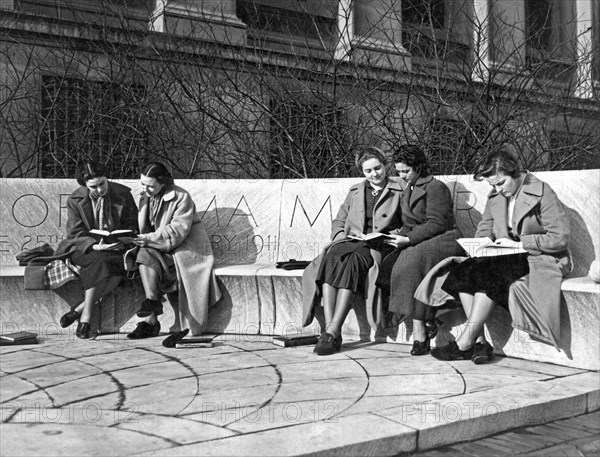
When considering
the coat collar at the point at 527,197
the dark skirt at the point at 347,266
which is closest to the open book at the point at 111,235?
the dark skirt at the point at 347,266

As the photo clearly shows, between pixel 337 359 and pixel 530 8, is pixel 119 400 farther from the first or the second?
pixel 530 8

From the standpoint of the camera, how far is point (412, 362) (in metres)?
5.98

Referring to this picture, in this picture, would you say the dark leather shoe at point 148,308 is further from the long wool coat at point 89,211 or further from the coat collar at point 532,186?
A: the coat collar at point 532,186

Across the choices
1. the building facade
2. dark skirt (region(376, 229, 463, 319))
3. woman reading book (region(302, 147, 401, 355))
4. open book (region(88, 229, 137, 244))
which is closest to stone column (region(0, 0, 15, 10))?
the building facade

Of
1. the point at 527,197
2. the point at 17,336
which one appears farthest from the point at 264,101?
the point at 527,197

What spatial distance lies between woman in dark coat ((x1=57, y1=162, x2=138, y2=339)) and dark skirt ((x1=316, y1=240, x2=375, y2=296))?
1890mm

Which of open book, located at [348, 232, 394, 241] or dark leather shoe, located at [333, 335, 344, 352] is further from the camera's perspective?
open book, located at [348, 232, 394, 241]

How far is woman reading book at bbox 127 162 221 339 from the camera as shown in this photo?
7.16 m

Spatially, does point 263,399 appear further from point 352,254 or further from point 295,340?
point 352,254

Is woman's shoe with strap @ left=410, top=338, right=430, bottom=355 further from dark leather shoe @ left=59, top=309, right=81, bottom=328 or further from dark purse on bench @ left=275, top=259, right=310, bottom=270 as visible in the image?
dark leather shoe @ left=59, top=309, right=81, bottom=328

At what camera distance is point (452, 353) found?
5.96 m

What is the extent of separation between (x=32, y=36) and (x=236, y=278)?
6697 mm

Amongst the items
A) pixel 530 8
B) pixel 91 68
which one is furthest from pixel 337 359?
pixel 530 8

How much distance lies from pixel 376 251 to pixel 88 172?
2.73 meters
